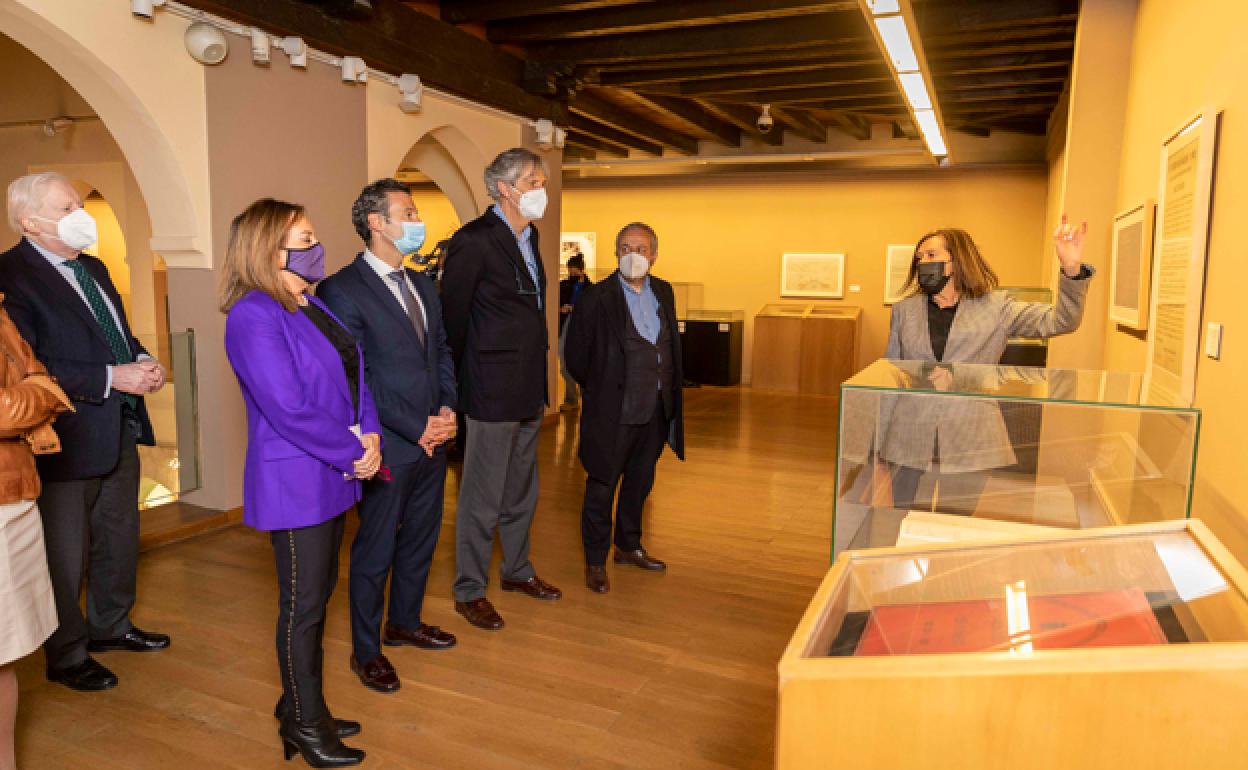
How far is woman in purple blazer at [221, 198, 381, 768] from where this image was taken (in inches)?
89.7

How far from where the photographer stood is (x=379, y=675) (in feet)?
9.95

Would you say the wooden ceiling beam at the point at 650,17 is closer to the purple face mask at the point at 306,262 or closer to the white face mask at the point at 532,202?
the white face mask at the point at 532,202

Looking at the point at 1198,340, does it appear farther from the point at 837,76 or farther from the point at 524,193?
the point at 837,76

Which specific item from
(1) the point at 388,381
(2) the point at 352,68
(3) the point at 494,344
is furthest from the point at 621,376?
(2) the point at 352,68

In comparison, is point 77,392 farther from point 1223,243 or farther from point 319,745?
point 1223,243

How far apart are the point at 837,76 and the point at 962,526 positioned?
22.0 feet

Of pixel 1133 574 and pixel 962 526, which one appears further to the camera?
pixel 962 526

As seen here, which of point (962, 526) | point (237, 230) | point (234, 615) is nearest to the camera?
point (962, 526)

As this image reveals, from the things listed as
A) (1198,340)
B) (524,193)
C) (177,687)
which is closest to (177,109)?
(524,193)

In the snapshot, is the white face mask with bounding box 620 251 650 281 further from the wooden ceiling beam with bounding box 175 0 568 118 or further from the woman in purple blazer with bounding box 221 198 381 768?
the wooden ceiling beam with bounding box 175 0 568 118

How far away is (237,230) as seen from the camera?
2.37 meters

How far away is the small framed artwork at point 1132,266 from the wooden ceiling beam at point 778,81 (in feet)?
10.1

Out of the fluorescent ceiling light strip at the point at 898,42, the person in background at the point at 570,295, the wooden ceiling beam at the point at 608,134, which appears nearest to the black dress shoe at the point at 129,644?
the fluorescent ceiling light strip at the point at 898,42

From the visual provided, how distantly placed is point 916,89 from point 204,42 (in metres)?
4.82
